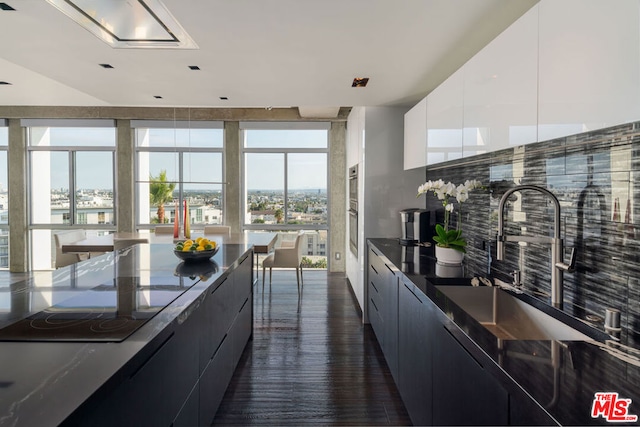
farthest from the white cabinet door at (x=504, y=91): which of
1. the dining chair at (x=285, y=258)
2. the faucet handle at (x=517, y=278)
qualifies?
the dining chair at (x=285, y=258)

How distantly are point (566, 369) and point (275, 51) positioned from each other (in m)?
2.43

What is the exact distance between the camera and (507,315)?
73.2 inches

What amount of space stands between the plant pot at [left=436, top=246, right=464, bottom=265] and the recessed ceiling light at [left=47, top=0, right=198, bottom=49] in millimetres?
2216

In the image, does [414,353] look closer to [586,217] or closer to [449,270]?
[449,270]

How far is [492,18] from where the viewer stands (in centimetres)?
205

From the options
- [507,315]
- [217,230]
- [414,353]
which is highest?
[217,230]

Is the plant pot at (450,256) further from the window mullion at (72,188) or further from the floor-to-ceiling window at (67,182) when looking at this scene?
the window mullion at (72,188)

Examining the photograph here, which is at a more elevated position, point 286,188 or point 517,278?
point 286,188

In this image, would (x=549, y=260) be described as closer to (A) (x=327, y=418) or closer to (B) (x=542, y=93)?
(B) (x=542, y=93)

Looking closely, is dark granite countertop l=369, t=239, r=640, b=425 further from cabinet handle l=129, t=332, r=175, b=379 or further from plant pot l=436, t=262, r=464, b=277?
cabinet handle l=129, t=332, r=175, b=379

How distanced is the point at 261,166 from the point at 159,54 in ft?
13.4

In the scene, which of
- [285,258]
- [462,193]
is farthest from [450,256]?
[285,258]

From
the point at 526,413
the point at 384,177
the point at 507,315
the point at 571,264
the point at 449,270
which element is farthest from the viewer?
the point at 384,177

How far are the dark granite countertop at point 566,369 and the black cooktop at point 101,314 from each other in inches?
46.5
